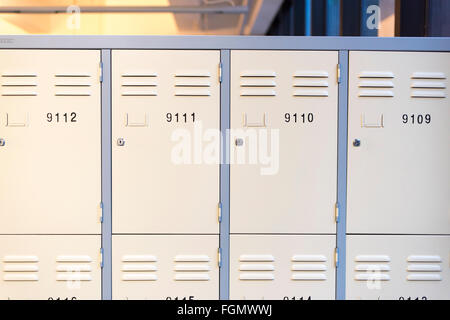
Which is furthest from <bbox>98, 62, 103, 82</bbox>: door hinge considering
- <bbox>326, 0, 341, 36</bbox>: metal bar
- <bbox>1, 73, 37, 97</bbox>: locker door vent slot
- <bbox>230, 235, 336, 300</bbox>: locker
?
<bbox>326, 0, 341, 36</bbox>: metal bar

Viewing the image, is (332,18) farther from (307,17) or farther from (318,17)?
(307,17)

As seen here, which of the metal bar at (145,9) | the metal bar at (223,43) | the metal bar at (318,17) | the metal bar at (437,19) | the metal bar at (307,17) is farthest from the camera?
the metal bar at (145,9)

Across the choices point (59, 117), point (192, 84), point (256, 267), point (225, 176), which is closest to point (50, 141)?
point (59, 117)

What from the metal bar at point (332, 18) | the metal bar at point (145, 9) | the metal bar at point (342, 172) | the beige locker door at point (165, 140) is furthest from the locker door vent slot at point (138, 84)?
the metal bar at point (145, 9)

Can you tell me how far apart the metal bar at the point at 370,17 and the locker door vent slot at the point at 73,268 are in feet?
7.89

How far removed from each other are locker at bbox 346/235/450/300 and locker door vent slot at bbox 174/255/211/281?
0.78 metres

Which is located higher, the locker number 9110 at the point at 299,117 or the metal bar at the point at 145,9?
the metal bar at the point at 145,9

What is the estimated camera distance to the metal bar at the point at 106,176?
1.91m

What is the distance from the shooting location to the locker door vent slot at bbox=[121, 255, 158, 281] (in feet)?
6.32

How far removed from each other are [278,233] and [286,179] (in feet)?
0.98

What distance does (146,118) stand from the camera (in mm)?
1917

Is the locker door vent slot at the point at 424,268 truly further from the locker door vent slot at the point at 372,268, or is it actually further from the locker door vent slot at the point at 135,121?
the locker door vent slot at the point at 135,121

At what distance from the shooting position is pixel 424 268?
1941 millimetres

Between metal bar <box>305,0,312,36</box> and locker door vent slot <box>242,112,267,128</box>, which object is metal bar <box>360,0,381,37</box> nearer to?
locker door vent slot <box>242,112,267,128</box>
